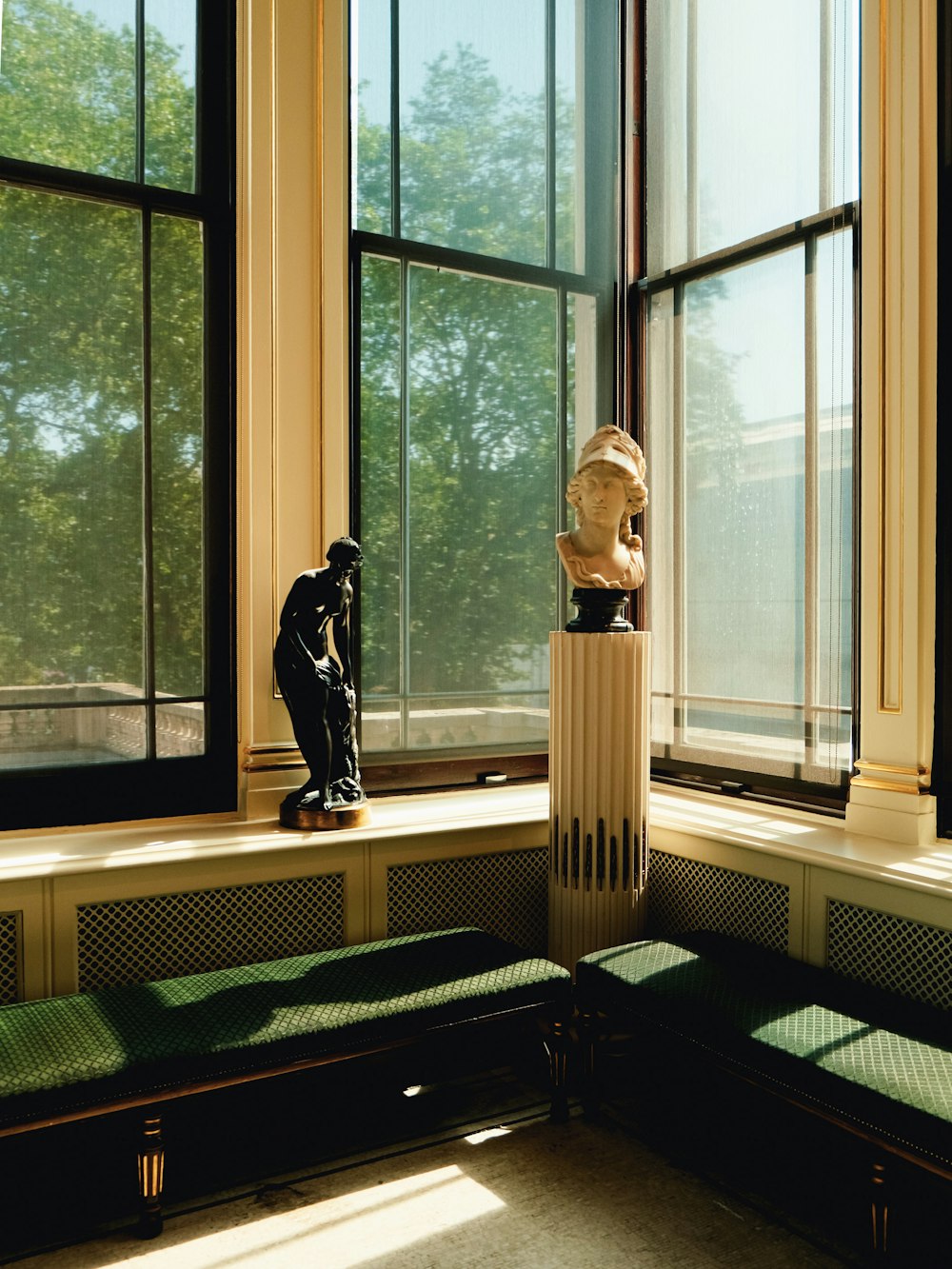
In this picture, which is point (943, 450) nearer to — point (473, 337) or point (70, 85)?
point (473, 337)

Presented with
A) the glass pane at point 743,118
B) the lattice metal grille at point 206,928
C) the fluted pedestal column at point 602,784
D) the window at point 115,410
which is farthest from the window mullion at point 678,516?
the window at point 115,410

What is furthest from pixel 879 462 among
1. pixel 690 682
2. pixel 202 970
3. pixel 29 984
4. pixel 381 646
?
pixel 29 984

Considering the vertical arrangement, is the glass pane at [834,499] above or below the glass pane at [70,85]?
below

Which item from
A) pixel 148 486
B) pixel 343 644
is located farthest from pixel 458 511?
pixel 148 486

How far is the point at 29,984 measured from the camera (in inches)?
119

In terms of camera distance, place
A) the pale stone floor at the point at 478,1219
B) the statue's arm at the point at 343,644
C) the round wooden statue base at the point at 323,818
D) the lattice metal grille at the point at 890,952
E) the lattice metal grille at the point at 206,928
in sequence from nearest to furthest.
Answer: the pale stone floor at the point at 478,1219 < the lattice metal grille at the point at 890,952 < the lattice metal grille at the point at 206,928 < the round wooden statue base at the point at 323,818 < the statue's arm at the point at 343,644

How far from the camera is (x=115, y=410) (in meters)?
3.58

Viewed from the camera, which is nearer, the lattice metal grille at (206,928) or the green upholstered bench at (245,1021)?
the green upholstered bench at (245,1021)

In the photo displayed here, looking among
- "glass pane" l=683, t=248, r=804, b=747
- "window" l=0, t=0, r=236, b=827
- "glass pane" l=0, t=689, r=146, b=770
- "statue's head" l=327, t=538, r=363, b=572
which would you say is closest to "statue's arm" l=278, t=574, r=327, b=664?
"statue's head" l=327, t=538, r=363, b=572

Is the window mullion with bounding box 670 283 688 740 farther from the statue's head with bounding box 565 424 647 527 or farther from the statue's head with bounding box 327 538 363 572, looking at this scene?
the statue's head with bounding box 327 538 363 572

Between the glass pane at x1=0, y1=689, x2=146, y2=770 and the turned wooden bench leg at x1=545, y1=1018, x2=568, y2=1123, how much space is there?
1668mm

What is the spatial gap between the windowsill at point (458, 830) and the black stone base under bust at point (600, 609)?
73 centimetres

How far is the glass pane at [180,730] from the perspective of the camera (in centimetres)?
365

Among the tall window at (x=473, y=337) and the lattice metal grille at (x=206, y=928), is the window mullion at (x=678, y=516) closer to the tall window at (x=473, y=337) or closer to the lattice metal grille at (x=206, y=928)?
the tall window at (x=473, y=337)
